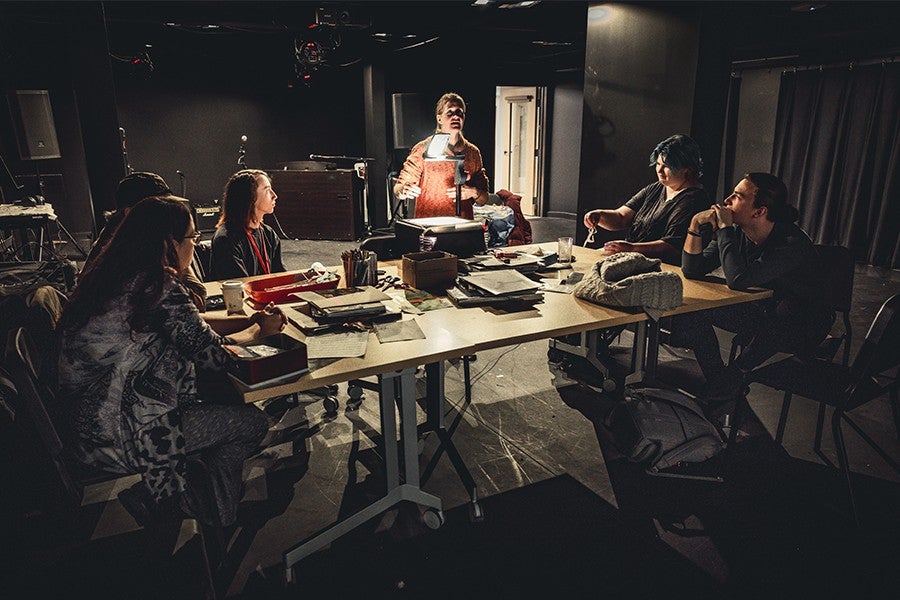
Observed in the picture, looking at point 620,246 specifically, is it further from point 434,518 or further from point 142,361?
A: point 142,361

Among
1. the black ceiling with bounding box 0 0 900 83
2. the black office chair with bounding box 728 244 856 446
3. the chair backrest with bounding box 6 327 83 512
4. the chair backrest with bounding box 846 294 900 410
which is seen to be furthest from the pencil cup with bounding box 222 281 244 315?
the black ceiling with bounding box 0 0 900 83

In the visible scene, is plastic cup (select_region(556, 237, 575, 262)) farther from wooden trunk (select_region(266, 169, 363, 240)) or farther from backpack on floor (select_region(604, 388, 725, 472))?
wooden trunk (select_region(266, 169, 363, 240))

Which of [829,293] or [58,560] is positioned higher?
[829,293]

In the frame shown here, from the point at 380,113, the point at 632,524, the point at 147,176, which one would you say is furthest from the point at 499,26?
the point at 632,524

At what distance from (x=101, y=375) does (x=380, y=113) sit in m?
8.11

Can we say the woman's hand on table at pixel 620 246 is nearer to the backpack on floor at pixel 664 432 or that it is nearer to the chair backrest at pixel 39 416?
the backpack on floor at pixel 664 432

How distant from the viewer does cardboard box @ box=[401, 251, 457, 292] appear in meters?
2.65

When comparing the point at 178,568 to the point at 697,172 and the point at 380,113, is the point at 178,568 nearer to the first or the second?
the point at 697,172

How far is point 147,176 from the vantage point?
3.02 meters

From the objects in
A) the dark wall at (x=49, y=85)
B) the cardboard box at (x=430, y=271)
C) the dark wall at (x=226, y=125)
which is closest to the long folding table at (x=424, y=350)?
the cardboard box at (x=430, y=271)

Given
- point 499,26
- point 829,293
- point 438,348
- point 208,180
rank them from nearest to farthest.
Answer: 1. point 438,348
2. point 829,293
3. point 499,26
4. point 208,180

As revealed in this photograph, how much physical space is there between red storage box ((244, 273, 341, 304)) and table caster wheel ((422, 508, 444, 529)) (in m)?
1.06

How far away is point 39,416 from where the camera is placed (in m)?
1.69

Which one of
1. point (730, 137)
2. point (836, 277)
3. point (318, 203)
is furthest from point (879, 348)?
point (318, 203)
